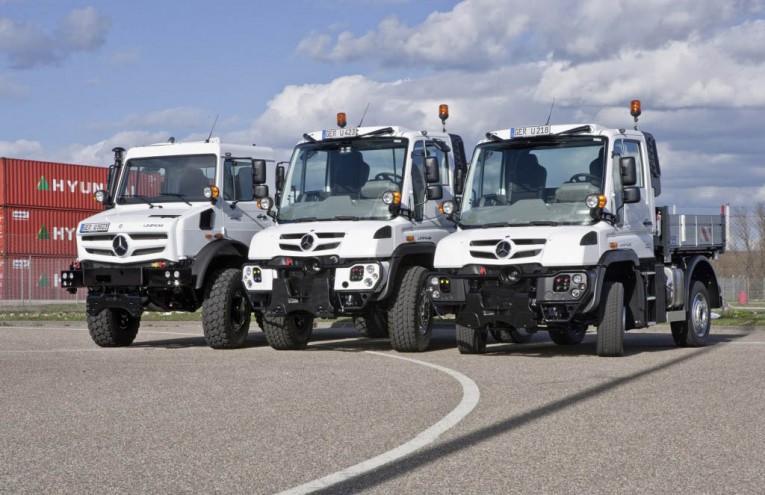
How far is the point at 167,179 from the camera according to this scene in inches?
690

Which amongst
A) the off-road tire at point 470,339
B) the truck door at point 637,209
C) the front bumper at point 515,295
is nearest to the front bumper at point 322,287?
the front bumper at point 515,295

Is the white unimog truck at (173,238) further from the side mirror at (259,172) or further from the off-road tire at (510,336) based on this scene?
the off-road tire at (510,336)

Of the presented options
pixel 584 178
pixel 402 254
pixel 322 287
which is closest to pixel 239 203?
pixel 322 287

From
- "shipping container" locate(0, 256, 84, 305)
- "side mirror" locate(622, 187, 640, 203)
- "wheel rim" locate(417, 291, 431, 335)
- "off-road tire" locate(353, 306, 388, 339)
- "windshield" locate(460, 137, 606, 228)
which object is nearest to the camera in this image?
"side mirror" locate(622, 187, 640, 203)

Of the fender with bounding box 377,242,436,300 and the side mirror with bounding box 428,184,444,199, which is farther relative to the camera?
the side mirror with bounding box 428,184,444,199

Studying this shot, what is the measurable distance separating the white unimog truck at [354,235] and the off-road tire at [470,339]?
632 mm

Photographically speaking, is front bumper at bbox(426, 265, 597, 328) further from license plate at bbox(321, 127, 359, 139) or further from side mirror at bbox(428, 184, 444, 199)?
license plate at bbox(321, 127, 359, 139)

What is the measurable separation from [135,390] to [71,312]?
75.5 ft

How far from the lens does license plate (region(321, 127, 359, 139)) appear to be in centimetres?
1623

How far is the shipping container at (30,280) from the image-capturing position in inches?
1610

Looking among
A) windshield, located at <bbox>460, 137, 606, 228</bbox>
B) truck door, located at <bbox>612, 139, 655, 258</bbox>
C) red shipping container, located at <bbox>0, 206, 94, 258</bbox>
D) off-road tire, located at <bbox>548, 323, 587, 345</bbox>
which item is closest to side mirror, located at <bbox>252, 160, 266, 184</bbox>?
windshield, located at <bbox>460, 137, 606, 228</bbox>

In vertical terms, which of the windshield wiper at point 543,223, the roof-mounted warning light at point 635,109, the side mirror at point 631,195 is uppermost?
the roof-mounted warning light at point 635,109

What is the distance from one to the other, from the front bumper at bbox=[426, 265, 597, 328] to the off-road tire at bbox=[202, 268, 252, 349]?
3501 mm

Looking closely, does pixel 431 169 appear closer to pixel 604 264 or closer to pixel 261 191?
pixel 261 191
